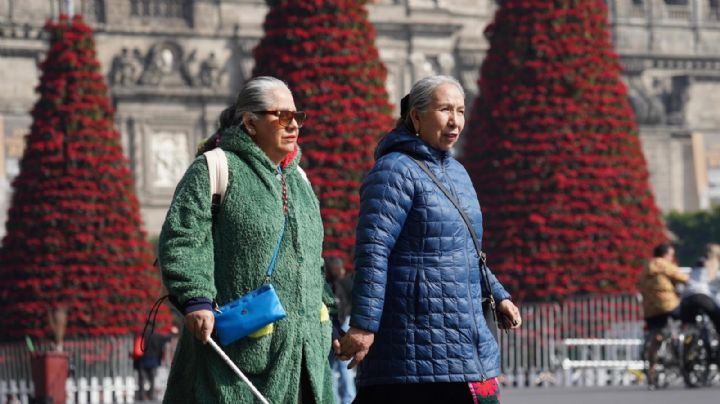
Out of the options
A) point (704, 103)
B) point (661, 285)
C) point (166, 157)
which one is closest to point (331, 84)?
point (661, 285)

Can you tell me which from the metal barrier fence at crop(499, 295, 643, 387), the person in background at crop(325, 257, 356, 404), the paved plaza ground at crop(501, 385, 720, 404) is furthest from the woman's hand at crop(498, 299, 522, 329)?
the metal barrier fence at crop(499, 295, 643, 387)

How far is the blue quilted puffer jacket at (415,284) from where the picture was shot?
7.40m

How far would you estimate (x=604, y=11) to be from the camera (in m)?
23.2

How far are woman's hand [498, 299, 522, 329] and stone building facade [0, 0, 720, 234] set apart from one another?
1347 inches

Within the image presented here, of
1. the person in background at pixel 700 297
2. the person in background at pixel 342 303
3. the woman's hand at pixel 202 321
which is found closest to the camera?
the woman's hand at pixel 202 321

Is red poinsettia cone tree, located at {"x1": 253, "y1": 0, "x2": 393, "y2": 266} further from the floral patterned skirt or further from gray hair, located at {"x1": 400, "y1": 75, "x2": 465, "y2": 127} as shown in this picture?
the floral patterned skirt

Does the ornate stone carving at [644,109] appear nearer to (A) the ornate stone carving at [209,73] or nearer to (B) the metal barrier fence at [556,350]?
(A) the ornate stone carving at [209,73]

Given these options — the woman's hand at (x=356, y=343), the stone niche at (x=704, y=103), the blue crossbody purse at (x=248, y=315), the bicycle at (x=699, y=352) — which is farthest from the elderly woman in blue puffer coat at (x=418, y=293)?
the stone niche at (x=704, y=103)

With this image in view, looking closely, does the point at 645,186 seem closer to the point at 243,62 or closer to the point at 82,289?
the point at 82,289

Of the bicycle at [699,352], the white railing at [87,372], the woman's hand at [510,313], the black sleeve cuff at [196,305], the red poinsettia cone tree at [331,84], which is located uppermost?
the red poinsettia cone tree at [331,84]

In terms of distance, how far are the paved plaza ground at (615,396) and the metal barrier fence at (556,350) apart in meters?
1.94

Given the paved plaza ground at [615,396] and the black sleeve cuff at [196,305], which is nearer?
the black sleeve cuff at [196,305]

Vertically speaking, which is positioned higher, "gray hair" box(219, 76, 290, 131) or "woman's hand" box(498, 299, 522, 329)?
"gray hair" box(219, 76, 290, 131)

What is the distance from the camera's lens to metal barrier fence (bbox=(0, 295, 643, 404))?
21469 millimetres
